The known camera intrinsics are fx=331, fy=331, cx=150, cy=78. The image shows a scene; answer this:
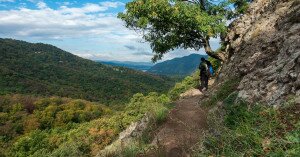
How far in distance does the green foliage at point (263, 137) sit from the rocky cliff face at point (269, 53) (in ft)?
3.52

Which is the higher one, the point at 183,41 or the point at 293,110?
the point at 183,41

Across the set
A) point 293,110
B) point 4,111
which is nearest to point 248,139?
point 293,110

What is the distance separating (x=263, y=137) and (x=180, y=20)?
1557 centimetres

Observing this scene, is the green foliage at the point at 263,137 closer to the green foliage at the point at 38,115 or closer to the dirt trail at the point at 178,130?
the dirt trail at the point at 178,130

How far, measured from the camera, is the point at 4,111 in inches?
5704

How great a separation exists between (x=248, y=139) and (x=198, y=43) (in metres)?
18.7

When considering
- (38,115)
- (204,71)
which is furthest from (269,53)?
(38,115)

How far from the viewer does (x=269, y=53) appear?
44.6 ft

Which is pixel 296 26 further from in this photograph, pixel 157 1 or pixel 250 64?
pixel 157 1

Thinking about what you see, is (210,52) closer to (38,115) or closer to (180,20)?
(180,20)

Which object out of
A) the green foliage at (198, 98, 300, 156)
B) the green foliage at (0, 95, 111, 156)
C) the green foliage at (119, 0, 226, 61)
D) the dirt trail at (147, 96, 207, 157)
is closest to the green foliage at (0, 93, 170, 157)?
the green foliage at (0, 95, 111, 156)

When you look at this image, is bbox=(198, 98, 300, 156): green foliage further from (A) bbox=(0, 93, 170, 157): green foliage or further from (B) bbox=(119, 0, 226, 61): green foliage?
(A) bbox=(0, 93, 170, 157): green foliage

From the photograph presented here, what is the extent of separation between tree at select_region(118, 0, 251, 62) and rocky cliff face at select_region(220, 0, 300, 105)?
5.08ft

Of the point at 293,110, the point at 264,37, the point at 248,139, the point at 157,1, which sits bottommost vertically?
the point at 248,139
